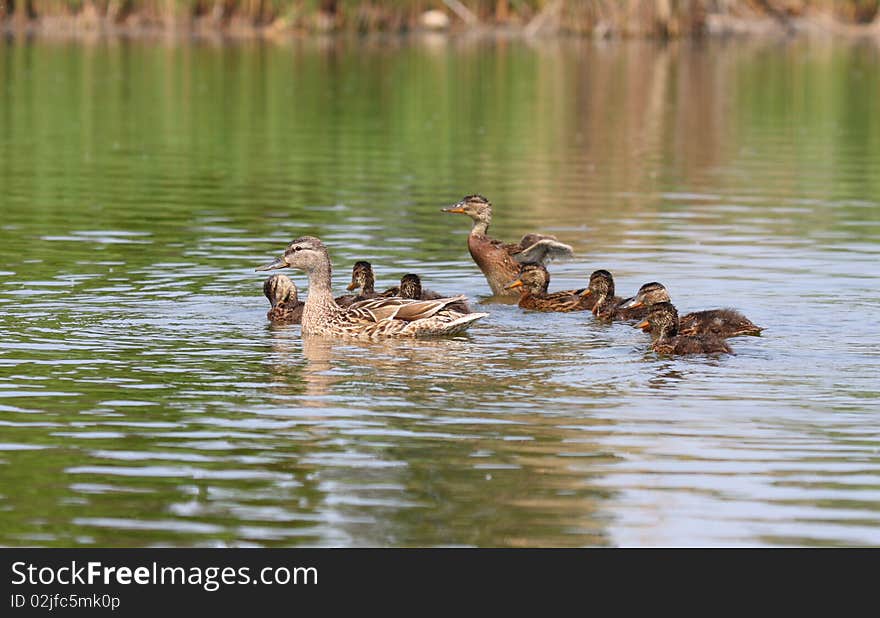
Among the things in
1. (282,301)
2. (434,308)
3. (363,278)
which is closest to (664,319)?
(434,308)

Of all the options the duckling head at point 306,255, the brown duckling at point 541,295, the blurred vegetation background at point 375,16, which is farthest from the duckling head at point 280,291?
the blurred vegetation background at point 375,16

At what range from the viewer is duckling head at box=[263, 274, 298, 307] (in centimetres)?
1666

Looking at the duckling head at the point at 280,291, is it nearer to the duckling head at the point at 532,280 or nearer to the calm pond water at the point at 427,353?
the calm pond water at the point at 427,353

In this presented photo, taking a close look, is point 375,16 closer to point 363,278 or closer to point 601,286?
point 363,278

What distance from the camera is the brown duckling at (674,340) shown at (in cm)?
1448

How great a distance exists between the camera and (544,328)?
16.0m

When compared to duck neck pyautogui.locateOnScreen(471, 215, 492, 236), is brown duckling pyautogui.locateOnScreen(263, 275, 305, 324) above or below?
below

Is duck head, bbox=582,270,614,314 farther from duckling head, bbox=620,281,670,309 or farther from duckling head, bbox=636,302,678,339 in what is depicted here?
duckling head, bbox=636,302,678,339

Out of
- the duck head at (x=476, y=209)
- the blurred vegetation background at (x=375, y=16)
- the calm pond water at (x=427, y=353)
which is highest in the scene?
the blurred vegetation background at (x=375, y=16)

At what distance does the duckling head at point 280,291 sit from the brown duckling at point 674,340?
11.6 ft

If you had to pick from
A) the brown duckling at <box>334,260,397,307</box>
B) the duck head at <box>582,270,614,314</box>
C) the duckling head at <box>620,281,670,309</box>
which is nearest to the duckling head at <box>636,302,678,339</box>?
the duckling head at <box>620,281,670,309</box>

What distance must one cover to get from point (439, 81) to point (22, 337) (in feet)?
123

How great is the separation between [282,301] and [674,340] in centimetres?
395

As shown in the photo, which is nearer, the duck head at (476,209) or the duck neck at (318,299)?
the duck neck at (318,299)
